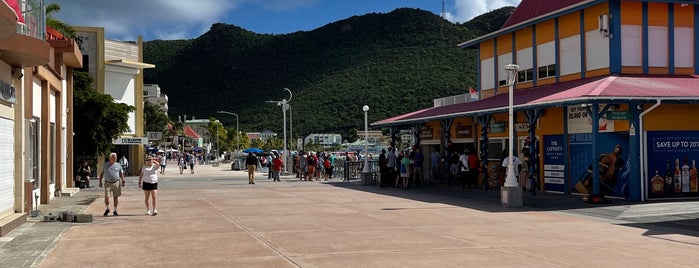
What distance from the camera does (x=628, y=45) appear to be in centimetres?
2148

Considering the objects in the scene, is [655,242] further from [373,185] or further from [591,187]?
[373,185]

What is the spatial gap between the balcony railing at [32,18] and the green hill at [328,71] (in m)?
62.6

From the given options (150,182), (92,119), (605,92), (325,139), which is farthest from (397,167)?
(325,139)

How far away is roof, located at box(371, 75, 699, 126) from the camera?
18.1 meters

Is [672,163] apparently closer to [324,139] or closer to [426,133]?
[426,133]

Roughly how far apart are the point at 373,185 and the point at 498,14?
7609 cm

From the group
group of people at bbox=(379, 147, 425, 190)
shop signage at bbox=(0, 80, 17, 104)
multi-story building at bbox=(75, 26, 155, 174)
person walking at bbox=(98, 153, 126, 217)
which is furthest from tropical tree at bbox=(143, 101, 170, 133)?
shop signage at bbox=(0, 80, 17, 104)

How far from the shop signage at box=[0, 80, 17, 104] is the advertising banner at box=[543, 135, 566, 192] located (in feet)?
52.8

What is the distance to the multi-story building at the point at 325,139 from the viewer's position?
10194cm

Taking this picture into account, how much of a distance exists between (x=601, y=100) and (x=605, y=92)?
0.51 metres

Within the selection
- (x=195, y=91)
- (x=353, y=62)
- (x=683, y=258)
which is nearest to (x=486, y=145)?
(x=683, y=258)

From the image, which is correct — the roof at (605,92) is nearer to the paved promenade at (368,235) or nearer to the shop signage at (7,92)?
the paved promenade at (368,235)

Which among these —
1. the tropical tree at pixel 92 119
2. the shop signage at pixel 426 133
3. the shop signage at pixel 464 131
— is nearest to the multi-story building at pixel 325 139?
the tropical tree at pixel 92 119

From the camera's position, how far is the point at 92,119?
3750cm
